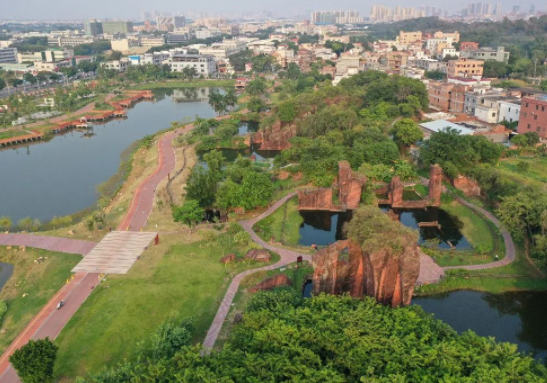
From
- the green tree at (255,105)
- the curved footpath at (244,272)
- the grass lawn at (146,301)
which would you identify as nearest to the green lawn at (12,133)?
the green tree at (255,105)

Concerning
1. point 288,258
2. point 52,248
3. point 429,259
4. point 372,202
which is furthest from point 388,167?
point 52,248

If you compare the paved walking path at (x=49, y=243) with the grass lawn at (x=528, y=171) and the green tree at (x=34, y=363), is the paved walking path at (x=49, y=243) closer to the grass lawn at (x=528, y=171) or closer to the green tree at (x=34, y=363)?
the green tree at (x=34, y=363)

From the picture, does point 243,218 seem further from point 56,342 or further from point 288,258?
point 56,342

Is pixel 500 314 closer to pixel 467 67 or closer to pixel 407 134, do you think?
pixel 407 134

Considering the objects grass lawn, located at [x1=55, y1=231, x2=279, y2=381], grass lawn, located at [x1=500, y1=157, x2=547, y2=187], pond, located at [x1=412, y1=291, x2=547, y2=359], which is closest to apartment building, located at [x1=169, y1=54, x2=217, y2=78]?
grass lawn, located at [x1=500, y1=157, x2=547, y2=187]

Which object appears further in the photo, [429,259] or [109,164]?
[109,164]

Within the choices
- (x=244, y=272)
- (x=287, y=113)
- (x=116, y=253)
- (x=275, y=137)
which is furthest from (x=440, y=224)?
(x=287, y=113)

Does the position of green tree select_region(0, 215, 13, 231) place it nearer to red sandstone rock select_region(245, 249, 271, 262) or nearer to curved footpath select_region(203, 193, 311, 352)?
curved footpath select_region(203, 193, 311, 352)
